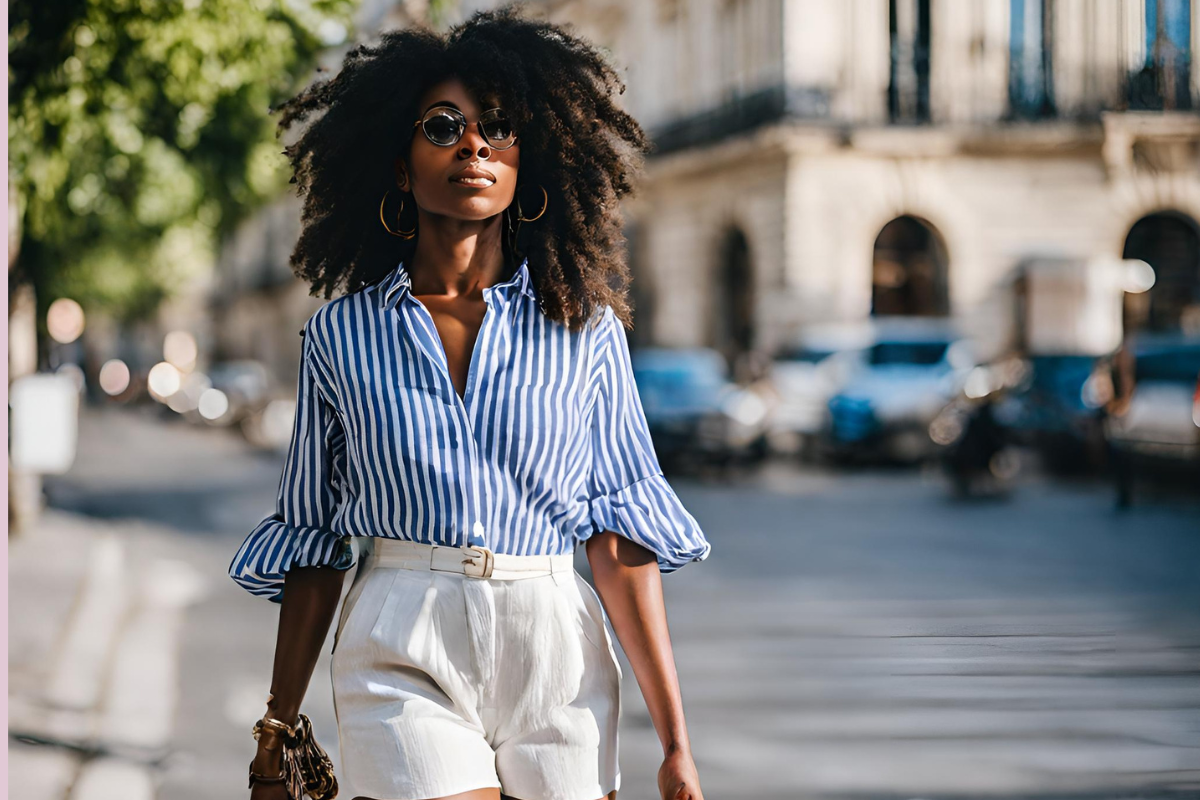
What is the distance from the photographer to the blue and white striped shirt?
2361 millimetres

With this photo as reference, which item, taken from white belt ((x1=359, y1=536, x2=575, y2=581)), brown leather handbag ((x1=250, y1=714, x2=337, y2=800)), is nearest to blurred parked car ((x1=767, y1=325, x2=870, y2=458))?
brown leather handbag ((x1=250, y1=714, x2=337, y2=800))

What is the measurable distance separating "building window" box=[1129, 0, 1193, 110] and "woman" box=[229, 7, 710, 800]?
769 centimetres

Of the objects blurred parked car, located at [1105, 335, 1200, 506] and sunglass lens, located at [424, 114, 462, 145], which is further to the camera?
blurred parked car, located at [1105, 335, 1200, 506]

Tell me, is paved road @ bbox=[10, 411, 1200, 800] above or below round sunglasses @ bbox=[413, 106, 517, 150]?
below

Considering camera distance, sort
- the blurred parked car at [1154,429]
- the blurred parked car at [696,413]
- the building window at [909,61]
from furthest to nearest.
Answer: the building window at [909,61]
the blurred parked car at [696,413]
the blurred parked car at [1154,429]

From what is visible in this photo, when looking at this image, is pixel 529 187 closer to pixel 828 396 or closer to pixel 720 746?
pixel 720 746

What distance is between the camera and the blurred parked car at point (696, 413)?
66.6ft

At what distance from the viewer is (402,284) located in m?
2.47

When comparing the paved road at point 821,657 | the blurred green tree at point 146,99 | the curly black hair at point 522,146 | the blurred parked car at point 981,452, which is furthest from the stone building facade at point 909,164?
the curly black hair at point 522,146

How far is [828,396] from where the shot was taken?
2170 cm

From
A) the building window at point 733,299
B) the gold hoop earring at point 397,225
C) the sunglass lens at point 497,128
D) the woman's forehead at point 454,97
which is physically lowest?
the gold hoop earring at point 397,225

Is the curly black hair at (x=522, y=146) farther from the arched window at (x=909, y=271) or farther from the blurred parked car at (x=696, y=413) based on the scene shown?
the arched window at (x=909, y=271)

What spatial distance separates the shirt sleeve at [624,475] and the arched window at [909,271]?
28.2 metres

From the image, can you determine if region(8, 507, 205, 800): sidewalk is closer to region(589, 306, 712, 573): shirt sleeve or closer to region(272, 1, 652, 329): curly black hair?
region(272, 1, 652, 329): curly black hair
